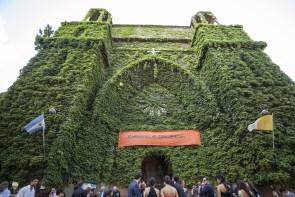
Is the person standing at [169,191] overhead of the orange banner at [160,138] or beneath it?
beneath

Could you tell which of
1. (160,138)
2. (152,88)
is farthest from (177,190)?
(152,88)

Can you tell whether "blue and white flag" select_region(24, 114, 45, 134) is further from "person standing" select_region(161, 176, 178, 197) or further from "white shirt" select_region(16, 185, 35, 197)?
"person standing" select_region(161, 176, 178, 197)

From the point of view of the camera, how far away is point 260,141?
12.7 m

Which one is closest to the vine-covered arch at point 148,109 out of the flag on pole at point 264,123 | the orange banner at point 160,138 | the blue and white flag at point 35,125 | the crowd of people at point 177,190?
the orange banner at point 160,138

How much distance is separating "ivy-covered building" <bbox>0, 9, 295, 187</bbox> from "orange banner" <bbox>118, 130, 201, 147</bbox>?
0.31 meters

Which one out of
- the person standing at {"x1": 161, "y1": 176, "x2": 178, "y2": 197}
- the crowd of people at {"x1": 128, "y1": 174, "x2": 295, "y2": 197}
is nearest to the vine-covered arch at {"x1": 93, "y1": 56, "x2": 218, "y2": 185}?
the crowd of people at {"x1": 128, "y1": 174, "x2": 295, "y2": 197}

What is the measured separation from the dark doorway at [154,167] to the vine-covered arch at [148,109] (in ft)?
3.45

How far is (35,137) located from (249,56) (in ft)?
40.7

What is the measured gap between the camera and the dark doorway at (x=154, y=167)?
53.0ft

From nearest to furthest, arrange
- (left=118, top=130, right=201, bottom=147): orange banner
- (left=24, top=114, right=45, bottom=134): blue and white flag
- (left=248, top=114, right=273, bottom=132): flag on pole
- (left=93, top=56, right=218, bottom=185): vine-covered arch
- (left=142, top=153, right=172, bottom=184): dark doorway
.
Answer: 1. (left=24, top=114, right=45, bottom=134): blue and white flag
2. (left=248, top=114, right=273, bottom=132): flag on pole
3. (left=93, top=56, right=218, bottom=185): vine-covered arch
4. (left=118, top=130, right=201, bottom=147): orange banner
5. (left=142, top=153, right=172, bottom=184): dark doorway

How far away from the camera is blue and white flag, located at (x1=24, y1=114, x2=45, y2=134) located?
37.7 ft

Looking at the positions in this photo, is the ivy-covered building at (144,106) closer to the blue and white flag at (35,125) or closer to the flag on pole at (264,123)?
the blue and white flag at (35,125)

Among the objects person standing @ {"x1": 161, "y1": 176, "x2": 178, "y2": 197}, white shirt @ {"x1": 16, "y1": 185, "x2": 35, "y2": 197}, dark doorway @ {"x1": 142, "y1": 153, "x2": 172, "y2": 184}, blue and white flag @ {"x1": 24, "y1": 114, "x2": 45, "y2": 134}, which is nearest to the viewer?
person standing @ {"x1": 161, "y1": 176, "x2": 178, "y2": 197}

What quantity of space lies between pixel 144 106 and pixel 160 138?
2.98 metres
